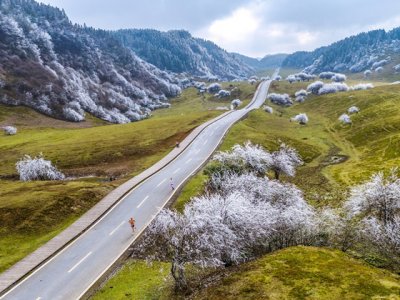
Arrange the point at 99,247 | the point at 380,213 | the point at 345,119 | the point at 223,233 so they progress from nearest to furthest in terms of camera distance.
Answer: the point at 223,233, the point at 99,247, the point at 380,213, the point at 345,119

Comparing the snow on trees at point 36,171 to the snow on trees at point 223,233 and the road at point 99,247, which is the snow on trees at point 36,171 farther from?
A: the snow on trees at point 223,233

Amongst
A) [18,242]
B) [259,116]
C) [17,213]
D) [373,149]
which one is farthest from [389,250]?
[259,116]

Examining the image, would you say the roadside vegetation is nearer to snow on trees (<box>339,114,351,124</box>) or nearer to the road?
snow on trees (<box>339,114,351,124</box>)

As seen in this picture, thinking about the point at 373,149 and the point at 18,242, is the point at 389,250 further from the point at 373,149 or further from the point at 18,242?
the point at 373,149

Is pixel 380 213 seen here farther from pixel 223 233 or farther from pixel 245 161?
pixel 245 161

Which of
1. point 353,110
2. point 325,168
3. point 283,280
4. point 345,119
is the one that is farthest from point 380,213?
point 353,110

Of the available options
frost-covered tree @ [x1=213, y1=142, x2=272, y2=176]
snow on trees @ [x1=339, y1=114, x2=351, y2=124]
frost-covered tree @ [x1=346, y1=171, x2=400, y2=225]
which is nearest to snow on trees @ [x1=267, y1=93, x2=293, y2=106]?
snow on trees @ [x1=339, y1=114, x2=351, y2=124]
